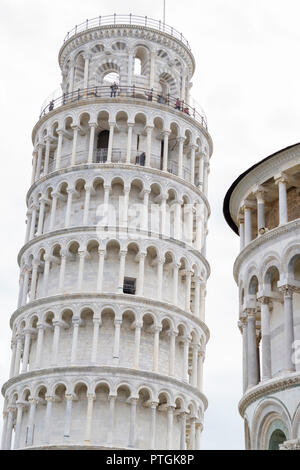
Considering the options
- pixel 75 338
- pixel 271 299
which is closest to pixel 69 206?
pixel 75 338

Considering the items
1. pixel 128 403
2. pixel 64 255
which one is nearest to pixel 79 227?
pixel 64 255

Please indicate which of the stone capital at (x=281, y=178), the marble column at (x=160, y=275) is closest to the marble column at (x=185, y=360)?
the marble column at (x=160, y=275)

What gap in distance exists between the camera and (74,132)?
58.3 m

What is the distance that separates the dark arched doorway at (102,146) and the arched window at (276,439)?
28427 millimetres

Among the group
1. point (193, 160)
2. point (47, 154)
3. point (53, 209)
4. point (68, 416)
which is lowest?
point (68, 416)

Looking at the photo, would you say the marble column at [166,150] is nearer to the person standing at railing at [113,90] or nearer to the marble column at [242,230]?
the person standing at railing at [113,90]

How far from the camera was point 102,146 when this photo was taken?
2345 inches

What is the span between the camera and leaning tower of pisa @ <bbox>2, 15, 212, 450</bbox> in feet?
169

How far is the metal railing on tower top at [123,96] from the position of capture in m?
59.4

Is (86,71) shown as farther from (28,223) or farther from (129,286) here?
(129,286)

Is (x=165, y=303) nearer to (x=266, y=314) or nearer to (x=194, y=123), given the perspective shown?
(x=194, y=123)

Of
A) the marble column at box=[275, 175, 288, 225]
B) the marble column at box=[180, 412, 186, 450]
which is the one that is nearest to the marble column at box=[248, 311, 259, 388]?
the marble column at box=[275, 175, 288, 225]

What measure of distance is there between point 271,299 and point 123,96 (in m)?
27.9
